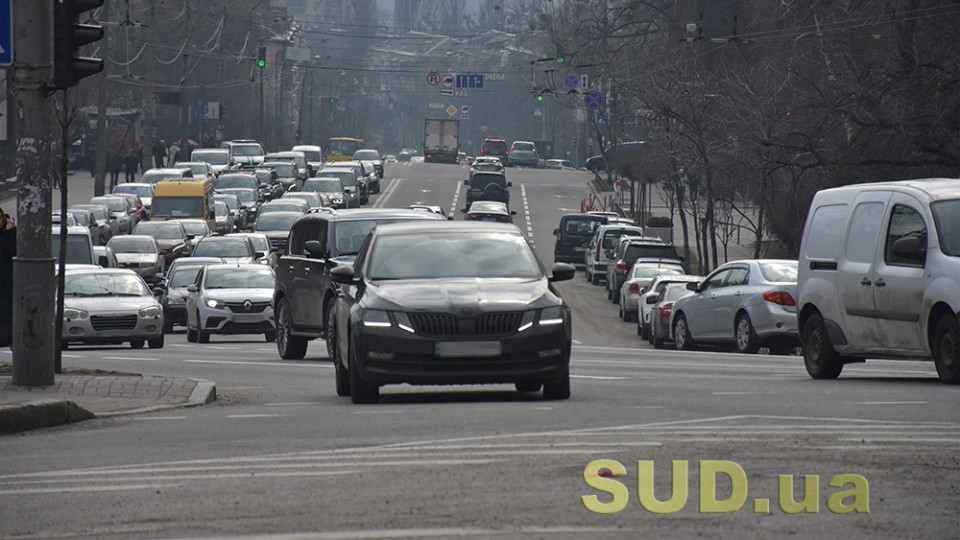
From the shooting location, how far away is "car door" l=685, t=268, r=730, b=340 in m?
24.5

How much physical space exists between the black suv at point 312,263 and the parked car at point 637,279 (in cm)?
1855

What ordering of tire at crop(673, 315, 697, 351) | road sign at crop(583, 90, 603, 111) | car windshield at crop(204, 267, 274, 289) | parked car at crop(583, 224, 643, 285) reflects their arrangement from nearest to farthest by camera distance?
tire at crop(673, 315, 697, 351)
car windshield at crop(204, 267, 274, 289)
parked car at crop(583, 224, 643, 285)
road sign at crop(583, 90, 603, 111)

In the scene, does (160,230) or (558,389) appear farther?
(160,230)

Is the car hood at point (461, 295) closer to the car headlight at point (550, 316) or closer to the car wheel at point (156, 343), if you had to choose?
the car headlight at point (550, 316)

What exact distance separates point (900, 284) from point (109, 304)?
15339 millimetres

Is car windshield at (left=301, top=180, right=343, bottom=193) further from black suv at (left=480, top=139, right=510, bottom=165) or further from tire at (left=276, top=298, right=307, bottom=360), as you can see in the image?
black suv at (left=480, top=139, right=510, bottom=165)

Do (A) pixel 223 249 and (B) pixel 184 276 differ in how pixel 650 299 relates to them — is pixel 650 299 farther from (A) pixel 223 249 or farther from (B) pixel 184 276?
(A) pixel 223 249

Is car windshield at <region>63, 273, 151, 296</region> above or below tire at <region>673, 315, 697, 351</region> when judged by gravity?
above

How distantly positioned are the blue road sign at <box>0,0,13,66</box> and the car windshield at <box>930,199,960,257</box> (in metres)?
7.78

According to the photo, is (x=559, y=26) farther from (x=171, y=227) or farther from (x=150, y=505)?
(x=150, y=505)

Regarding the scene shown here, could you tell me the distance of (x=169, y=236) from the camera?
4759cm

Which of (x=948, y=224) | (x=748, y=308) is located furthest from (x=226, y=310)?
(x=948, y=224)

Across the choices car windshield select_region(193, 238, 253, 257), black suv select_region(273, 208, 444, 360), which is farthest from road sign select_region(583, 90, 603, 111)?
black suv select_region(273, 208, 444, 360)

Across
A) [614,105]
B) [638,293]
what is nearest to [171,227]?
[638,293]
